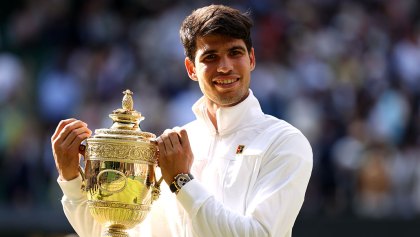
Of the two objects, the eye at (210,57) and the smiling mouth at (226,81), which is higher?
the eye at (210,57)

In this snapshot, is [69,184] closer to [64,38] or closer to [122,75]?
[122,75]

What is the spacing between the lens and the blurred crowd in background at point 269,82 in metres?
12.1

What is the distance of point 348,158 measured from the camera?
12039 mm

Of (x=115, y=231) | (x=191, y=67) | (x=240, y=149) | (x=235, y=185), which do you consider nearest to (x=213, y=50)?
A: (x=191, y=67)

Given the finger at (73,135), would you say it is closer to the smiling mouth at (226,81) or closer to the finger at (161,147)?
the finger at (161,147)

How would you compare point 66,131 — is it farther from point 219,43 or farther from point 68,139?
point 219,43

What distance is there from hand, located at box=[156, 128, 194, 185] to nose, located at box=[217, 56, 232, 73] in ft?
1.06

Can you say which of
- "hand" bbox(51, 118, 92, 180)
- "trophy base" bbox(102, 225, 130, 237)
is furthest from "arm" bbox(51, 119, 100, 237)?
"trophy base" bbox(102, 225, 130, 237)

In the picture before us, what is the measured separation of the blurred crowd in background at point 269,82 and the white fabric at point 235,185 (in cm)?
606

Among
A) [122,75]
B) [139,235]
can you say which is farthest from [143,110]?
[139,235]

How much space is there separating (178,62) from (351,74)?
178 cm

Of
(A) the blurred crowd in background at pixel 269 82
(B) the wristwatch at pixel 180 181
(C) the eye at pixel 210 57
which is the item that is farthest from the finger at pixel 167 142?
(A) the blurred crowd in background at pixel 269 82

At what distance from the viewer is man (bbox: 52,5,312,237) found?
5.05 m

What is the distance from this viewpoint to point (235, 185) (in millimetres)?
5191
